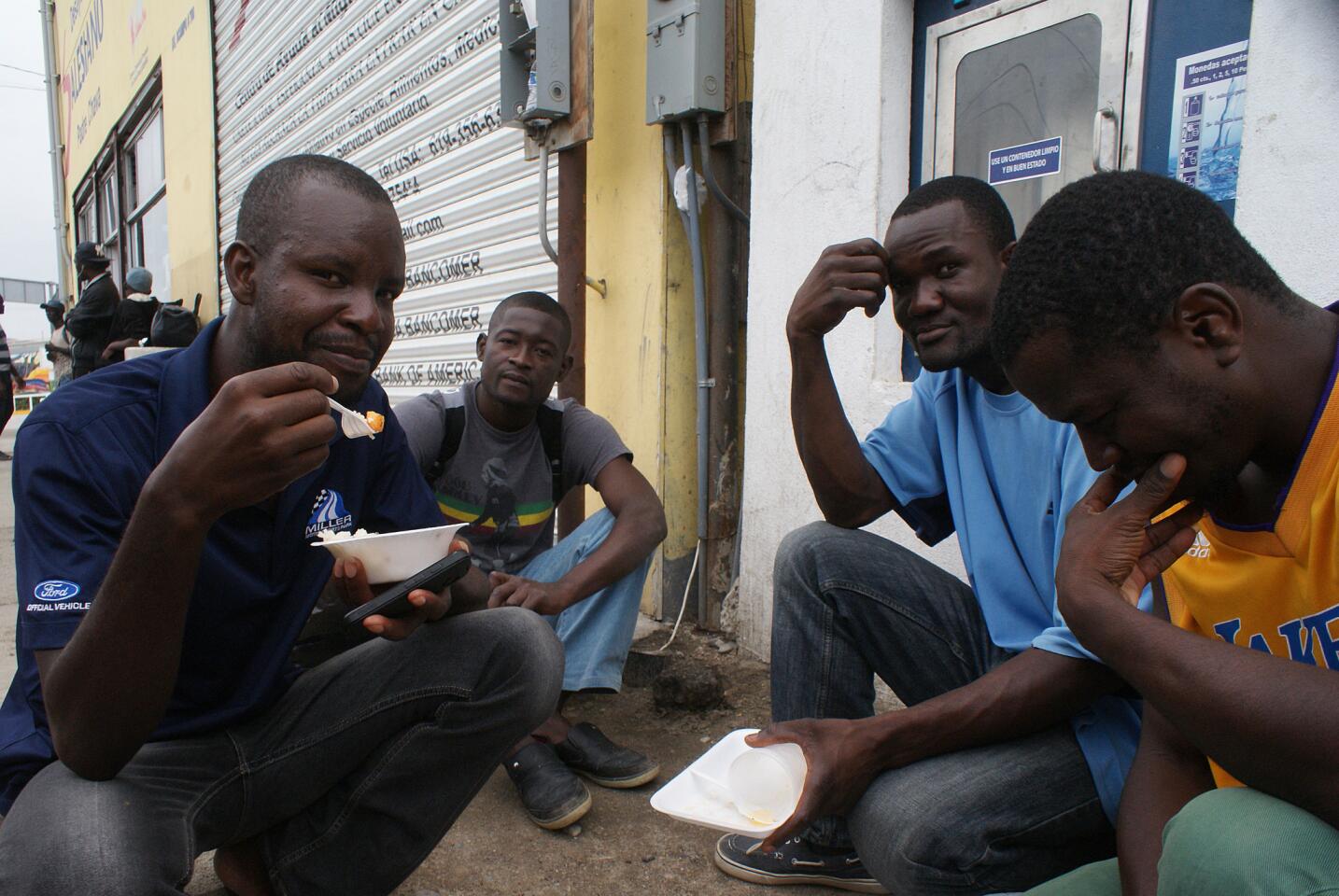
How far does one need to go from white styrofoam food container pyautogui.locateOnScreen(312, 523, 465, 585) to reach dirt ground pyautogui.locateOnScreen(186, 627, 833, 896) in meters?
0.89

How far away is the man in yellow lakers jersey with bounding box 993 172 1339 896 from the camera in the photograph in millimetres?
1094

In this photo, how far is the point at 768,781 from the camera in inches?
62.2

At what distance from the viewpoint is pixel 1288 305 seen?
1.24m

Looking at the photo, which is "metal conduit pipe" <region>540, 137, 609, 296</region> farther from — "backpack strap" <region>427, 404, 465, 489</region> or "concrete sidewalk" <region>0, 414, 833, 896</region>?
"concrete sidewalk" <region>0, 414, 833, 896</region>

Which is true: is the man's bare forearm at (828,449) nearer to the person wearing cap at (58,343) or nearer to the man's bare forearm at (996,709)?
the man's bare forearm at (996,709)

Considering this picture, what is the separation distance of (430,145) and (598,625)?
4138mm

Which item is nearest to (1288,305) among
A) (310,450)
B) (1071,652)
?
(1071,652)

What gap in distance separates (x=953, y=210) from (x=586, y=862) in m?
1.74

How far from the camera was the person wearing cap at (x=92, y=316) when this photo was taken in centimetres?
964

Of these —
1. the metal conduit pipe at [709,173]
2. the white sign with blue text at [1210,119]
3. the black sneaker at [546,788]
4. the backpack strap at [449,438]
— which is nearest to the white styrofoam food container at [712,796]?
the black sneaker at [546,788]

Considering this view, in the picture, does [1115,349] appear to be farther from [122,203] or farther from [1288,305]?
[122,203]

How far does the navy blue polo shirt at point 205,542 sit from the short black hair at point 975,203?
4.15 ft

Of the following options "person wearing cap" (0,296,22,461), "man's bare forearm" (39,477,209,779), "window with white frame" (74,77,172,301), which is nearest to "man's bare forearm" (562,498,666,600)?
"man's bare forearm" (39,477,209,779)

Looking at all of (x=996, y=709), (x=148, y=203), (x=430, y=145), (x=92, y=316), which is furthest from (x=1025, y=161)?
(x=148, y=203)
